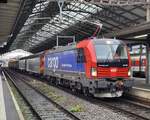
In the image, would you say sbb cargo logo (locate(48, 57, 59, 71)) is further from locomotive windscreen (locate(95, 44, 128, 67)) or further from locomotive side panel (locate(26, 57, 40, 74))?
locomotive side panel (locate(26, 57, 40, 74))

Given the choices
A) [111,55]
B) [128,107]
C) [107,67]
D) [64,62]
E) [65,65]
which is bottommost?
[128,107]

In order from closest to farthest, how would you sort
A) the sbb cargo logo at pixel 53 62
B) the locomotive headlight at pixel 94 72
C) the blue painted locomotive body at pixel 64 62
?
the locomotive headlight at pixel 94 72 → the blue painted locomotive body at pixel 64 62 → the sbb cargo logo at pixel 53 62

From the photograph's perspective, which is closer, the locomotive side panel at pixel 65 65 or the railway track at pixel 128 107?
the railway track at pixel 128 107

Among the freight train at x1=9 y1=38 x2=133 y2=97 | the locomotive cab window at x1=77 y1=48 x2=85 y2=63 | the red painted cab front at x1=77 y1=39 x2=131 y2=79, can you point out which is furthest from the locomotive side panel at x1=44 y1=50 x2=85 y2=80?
the red painted cab front at x1=77 y1=39 x2=131 y2=79

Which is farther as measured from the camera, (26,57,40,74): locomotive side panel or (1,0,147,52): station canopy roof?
(26,57,40,74): locomotive side panel

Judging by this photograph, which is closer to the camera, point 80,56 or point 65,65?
point 80,56

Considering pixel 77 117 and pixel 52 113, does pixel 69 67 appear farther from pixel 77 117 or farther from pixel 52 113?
pixel 77 117

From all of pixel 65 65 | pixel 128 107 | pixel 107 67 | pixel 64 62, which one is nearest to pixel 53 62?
pixel 64 62

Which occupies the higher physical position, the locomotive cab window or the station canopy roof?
the station canopy roof

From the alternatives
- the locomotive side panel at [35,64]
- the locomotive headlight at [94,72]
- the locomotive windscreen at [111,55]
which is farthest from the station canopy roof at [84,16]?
the locomotive headlight at [94,72]

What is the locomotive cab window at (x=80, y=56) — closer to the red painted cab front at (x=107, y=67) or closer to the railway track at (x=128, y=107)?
the red painted cab front at (x=107, y=67)

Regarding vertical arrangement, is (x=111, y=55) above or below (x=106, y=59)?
above

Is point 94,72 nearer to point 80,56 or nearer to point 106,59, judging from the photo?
point 106,59

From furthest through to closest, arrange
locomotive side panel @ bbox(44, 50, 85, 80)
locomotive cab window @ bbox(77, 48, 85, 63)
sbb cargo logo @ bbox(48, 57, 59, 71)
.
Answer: sbb cargo logo @ bbox(48, 57, 59, 71) < locomotive side panel @ bbox(44, 50, 85, 80) < locomotive cab window @ bbox(77, 48, 85, 63)
